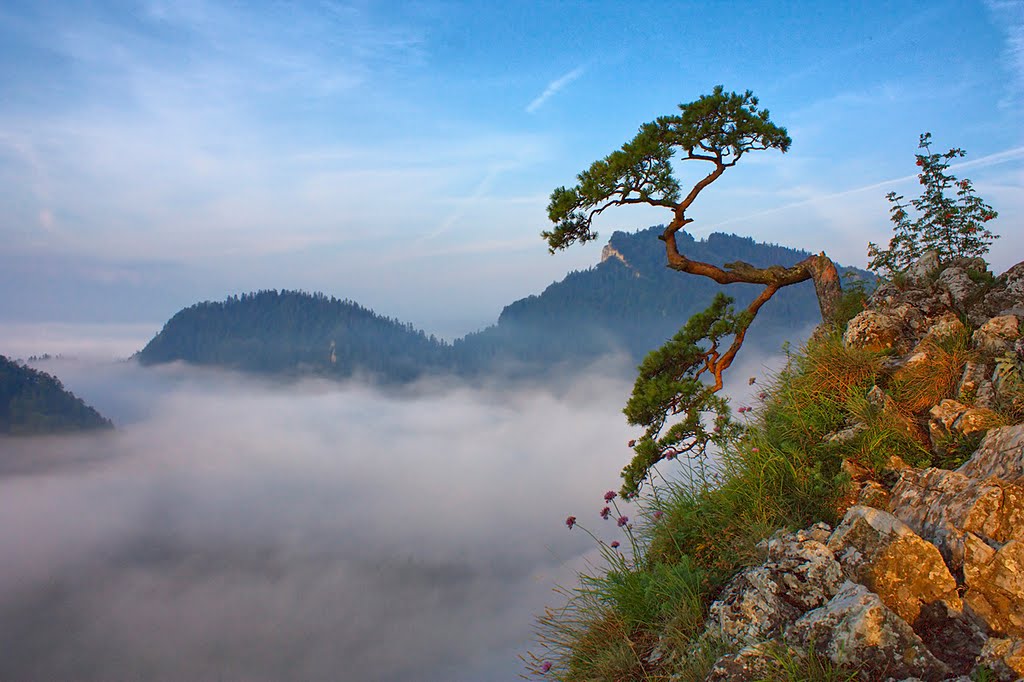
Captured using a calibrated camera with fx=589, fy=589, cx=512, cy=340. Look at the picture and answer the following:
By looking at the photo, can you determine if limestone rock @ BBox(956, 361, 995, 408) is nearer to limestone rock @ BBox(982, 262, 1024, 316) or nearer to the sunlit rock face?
the sunlit rock face

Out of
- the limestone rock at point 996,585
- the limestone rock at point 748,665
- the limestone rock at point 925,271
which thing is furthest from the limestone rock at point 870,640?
the limestone rock at point 925,271

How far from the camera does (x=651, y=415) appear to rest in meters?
9.95

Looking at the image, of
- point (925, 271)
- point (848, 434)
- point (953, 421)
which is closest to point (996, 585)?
point (953, 421)

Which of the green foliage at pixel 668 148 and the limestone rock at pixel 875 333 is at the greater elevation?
the green foliage at pixel 668 148

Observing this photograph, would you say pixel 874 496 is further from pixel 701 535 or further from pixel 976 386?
pixel 976 386

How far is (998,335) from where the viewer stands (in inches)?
281

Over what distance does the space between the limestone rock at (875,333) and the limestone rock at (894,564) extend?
4746mm

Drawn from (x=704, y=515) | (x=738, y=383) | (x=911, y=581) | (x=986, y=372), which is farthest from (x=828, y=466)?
(x=738, y=383)

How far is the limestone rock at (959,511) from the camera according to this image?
4.36 metres

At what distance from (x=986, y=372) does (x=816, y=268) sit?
192 inches

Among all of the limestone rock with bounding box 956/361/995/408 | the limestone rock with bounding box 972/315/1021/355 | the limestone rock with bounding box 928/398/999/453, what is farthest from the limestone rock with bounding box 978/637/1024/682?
the limestone rock with bounding box 972/315/1021/355

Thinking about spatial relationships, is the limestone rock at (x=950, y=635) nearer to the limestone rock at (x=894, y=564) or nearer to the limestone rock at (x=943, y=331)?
the limestone rock at (x=894, y=564)

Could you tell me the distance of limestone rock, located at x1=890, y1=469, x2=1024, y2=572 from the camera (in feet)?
14.3

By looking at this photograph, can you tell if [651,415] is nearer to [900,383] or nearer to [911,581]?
[900,383]
